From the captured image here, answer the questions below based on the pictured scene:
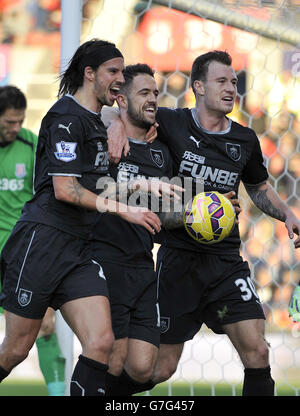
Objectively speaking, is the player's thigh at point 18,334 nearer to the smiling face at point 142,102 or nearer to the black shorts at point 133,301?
the black shorts at point 133,301

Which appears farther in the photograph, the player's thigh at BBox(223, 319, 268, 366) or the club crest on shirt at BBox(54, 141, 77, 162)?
the player's thigh at BBox(223, 319, 268, 366)

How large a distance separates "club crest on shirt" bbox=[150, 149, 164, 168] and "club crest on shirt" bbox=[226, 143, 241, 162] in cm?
36

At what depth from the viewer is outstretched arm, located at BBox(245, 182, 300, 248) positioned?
4504 millimetres

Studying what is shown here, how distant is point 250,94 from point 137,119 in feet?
12.4

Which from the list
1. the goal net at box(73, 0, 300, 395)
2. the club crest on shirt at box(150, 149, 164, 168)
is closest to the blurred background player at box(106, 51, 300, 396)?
the club crest on shirt at box(150, 149, 164, 168)

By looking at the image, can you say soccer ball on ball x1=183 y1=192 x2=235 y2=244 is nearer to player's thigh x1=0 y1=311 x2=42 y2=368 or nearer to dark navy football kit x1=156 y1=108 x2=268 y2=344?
dark navy football kit x1=156 y1=108 x2=268 y2=344

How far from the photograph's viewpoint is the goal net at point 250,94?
597 cm

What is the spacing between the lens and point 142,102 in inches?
173

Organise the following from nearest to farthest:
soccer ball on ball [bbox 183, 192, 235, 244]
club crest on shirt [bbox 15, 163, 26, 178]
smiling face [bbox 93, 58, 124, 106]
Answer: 1. smiling face [bbox 93, 58, 124, 106]
2. soccer ball on ball [bbox 183, 192, 235, 244]
3. club crest on shirt [bbox 15, 163, 26, 178]

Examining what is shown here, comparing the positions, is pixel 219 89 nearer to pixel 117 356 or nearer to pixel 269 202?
pixel 269 202

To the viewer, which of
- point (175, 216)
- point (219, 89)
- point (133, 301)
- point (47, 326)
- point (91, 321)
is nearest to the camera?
point (91, 321)

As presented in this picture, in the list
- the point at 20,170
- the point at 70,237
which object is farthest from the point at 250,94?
the point at 70,237
